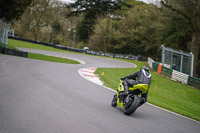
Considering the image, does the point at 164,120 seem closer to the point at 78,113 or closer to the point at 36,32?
the point at 78,113

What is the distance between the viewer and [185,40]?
34.5 m

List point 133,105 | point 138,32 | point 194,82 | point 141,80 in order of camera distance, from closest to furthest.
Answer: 1. point 133,105
2. point 141,80
3. point 194,82
4. point 138,32

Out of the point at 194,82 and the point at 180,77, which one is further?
the point at 180,77

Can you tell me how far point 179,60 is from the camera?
68.0 ft

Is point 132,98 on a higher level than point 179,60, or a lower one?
lower

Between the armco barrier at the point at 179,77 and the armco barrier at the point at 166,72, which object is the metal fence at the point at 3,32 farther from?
the armco barrier at the point at 179,77

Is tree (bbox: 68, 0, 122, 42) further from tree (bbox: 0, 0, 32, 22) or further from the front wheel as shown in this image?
the front wheel

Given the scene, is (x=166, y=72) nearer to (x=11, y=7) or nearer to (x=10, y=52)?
(x=10, y=52)

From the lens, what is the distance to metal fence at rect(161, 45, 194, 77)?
19.8 meters

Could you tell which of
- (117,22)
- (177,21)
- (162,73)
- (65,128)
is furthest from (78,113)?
(117,22)

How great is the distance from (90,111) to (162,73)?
55.1 ft

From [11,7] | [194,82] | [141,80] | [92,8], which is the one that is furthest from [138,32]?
[141,80]

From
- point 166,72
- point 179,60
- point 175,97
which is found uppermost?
point 179,60

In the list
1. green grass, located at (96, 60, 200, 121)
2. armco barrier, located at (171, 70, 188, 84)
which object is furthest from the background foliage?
green grass, located at (96, 60, 200, 121)
